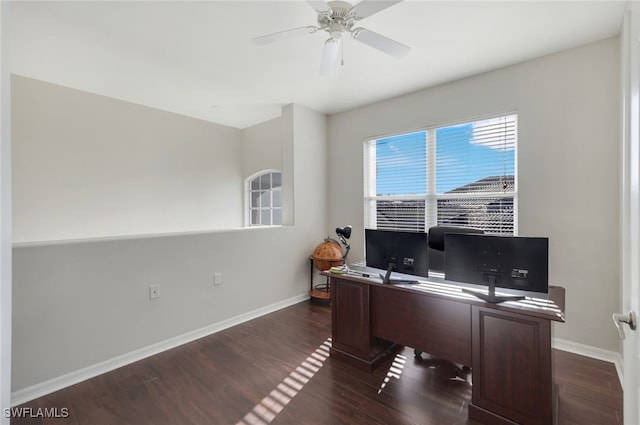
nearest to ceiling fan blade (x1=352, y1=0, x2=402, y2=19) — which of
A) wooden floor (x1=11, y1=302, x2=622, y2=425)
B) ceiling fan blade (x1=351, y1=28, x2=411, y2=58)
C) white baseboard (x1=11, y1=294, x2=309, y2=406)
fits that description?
ceiling fan blade (x1=351, y1=28, x2=411, y2=58)

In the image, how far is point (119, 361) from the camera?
2480 millimetres

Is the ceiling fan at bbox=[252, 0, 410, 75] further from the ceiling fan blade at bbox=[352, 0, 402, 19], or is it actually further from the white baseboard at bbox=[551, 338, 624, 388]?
the white baseboard at bbox=[551, 338, 624, 388]

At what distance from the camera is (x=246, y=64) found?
9.70 feet

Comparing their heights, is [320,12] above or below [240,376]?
above

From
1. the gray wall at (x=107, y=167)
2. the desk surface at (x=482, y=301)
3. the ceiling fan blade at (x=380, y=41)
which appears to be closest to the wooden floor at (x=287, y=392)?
the desk surface at (x=482, y=301)

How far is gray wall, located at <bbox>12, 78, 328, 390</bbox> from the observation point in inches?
83.6

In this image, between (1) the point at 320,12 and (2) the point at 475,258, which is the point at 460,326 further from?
(1) the point at 320,12

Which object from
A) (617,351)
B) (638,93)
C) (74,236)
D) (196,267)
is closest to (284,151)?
(196,267)

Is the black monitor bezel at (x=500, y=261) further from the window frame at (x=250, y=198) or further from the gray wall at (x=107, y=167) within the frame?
the gray wall at (x=107, y=167)

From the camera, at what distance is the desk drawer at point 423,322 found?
6.41 feet

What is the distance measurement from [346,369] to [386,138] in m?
3.02

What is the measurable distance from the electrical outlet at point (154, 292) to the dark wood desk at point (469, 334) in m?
1.71

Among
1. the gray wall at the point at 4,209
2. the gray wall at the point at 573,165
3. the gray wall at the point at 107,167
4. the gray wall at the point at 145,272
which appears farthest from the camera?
the gray wall at the point at 107,167

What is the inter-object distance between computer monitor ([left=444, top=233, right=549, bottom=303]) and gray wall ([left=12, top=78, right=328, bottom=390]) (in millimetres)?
2439
